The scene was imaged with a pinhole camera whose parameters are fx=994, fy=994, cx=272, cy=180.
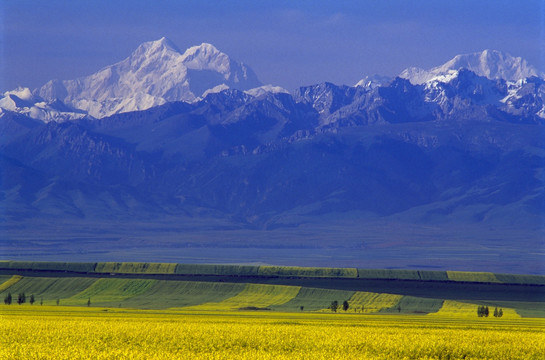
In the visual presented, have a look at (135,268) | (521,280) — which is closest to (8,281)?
(135,268)

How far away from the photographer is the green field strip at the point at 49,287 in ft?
472

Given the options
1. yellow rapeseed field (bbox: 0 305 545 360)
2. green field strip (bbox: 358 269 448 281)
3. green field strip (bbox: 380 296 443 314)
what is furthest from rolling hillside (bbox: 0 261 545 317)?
yellow rapeseed field (bbox: 0 305 545 360)

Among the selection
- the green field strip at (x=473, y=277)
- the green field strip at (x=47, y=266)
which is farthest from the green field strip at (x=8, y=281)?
the green field strip at (x=473, y=277)

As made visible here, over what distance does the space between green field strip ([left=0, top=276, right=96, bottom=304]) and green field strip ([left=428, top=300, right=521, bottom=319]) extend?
53.1 meters

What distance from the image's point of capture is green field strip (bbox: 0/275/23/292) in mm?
147725

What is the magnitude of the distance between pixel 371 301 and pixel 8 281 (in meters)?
56.2

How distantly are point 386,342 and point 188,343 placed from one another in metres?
10.2

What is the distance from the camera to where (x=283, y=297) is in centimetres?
14438

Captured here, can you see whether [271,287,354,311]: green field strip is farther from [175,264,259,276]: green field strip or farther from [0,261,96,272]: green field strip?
[0,261,96,272]: green field strip

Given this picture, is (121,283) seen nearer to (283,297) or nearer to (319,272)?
(283,297)

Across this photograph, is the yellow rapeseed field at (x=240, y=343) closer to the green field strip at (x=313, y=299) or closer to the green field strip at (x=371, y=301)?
the green field strip at (x=371, y=301)

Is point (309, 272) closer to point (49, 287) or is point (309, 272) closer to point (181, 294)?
point (181, 294)

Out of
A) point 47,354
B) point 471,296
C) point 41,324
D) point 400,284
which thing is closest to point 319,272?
point 400,284

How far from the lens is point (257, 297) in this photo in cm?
14412
